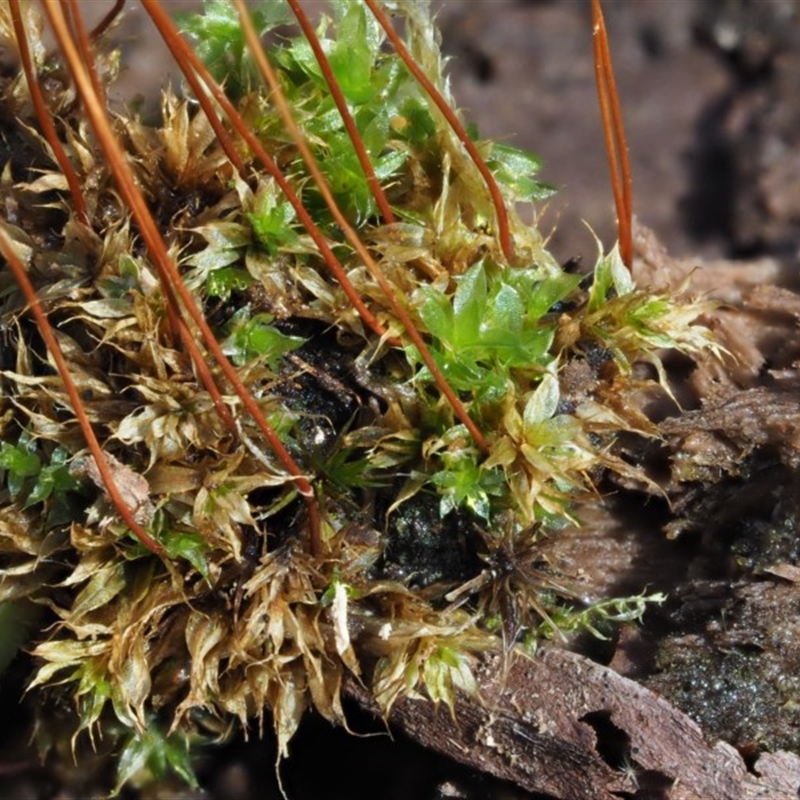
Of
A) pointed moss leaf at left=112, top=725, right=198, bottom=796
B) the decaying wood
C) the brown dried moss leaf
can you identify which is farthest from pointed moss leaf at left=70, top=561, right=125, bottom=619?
the decaying wood

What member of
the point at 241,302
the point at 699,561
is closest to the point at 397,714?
the point at 699,561

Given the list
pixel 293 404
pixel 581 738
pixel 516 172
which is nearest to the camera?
pixel 581 738

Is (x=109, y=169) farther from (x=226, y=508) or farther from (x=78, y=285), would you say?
(x=226, y=508)

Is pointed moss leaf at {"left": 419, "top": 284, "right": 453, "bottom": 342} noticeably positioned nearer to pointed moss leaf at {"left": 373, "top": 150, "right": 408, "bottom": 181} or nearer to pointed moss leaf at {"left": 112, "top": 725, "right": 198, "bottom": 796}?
pointed moss leaf at {"left": 373, "top": 150, "right": 408, "bottom": 181}

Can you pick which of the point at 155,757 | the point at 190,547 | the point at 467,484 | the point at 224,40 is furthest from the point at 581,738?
the point at 224,40

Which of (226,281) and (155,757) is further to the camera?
(155,757)

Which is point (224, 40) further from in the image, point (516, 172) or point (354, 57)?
point (516, 172)

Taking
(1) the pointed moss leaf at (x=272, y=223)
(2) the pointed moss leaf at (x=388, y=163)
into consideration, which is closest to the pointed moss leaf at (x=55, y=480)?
(1) the pointed moss leaf at (x=272, y=223)
